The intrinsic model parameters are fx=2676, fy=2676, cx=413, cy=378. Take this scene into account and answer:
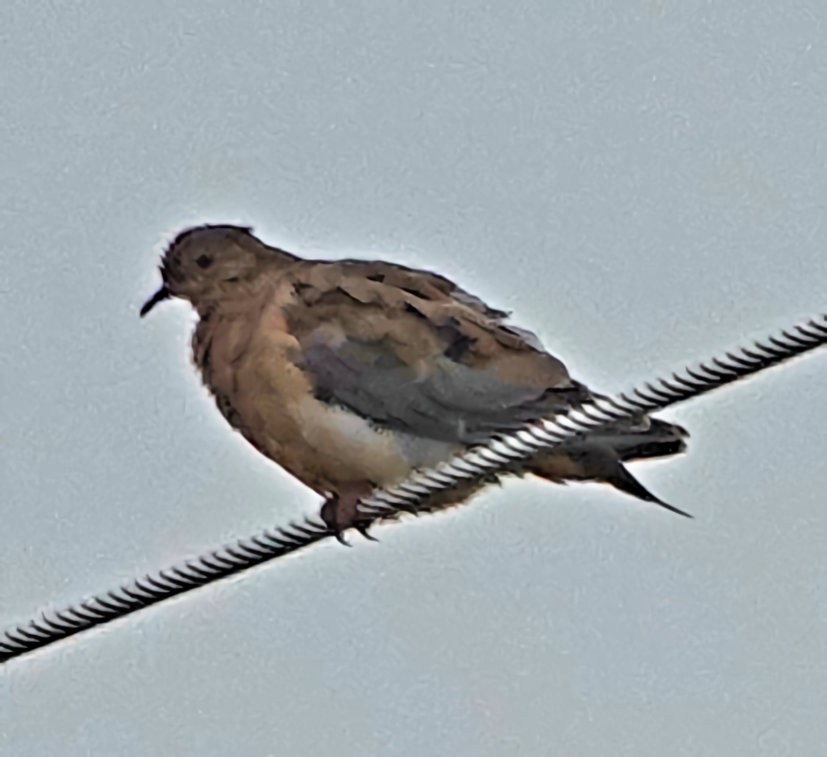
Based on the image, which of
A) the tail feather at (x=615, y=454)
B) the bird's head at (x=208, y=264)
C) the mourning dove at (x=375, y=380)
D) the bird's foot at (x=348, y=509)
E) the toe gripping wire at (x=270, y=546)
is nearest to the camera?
the toe gripping wire at (x=270, y=546)

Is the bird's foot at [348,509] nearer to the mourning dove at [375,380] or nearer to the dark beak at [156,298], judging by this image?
the mourning dove at [375,380]

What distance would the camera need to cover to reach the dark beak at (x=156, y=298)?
7.83m

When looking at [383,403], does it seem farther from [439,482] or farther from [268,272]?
[439,482]

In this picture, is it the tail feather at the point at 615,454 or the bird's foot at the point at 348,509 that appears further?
the bird's foot at the point at 348,509

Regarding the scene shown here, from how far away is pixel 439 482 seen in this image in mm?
5254

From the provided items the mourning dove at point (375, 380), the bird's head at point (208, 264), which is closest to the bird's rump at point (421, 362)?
the mourning dove at point (375, 380)

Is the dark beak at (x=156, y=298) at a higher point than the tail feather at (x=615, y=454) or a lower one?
higher

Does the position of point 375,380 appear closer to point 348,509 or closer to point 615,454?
point 348,509

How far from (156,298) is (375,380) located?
1.03 m

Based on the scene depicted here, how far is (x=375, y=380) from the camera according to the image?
7094 millimetres

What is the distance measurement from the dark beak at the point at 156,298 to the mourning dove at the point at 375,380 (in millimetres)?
347

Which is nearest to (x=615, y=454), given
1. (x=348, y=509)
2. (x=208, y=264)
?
(x=348, y=509)

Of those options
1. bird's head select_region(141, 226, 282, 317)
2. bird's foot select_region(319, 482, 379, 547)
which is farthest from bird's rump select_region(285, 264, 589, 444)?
bird's head select_region(141, 226, 282, 317)

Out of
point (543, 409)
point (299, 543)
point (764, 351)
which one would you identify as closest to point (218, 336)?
point (543, 409)
